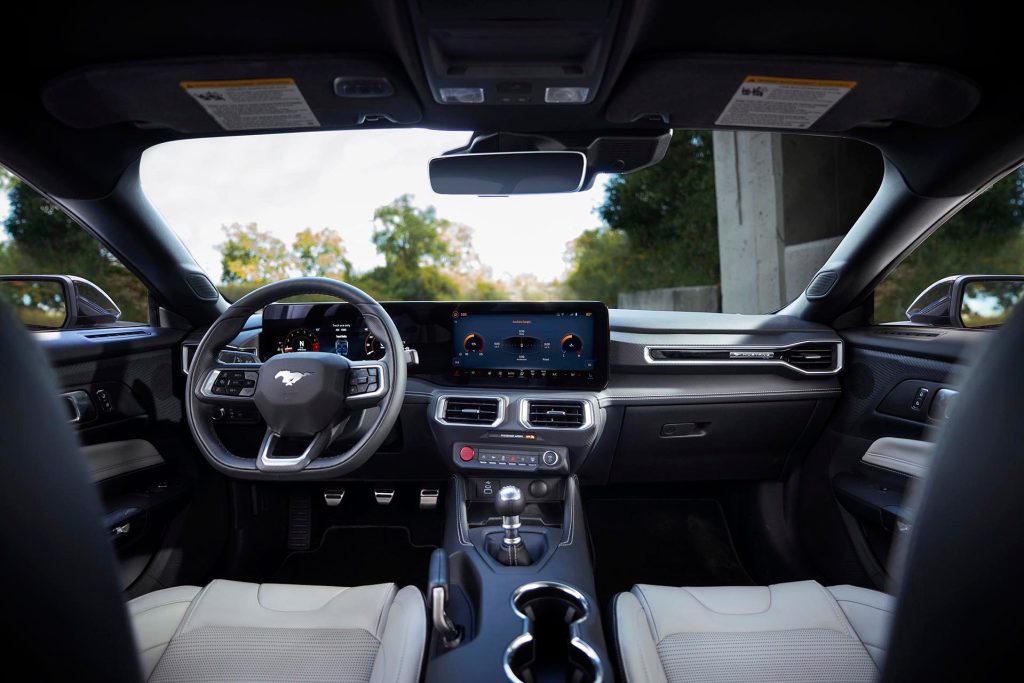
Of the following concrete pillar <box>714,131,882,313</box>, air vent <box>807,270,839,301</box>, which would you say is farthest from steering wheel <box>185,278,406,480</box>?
concrete pillar <box>714,131,882,313</box>

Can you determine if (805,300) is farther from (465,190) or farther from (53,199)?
(53,199)

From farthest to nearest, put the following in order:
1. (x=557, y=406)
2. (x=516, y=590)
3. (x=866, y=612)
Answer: (x=557, y=406) → (x=516, y=590) → (x=866, y=612)

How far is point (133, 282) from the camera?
2.57 meters

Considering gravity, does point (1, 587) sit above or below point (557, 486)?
above

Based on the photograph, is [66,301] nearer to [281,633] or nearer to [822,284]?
[281,633]

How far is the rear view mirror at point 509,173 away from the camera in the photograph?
7.33ft

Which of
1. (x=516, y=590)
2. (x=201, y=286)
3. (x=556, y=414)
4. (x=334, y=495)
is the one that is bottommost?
(x=516, y=590)

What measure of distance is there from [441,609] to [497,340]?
117 centimetres

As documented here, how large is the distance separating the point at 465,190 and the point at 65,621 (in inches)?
82.4

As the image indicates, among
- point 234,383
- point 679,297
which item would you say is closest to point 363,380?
point 234,383

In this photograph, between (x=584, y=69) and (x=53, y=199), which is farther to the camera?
(x=53, y=199)

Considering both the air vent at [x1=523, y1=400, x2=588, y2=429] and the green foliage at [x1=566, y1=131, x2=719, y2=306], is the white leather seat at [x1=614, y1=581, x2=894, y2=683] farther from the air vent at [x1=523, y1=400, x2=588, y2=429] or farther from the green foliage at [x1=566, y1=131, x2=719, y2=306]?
the green foliage at [x1=566, y1=131, x2=719, y2=306]

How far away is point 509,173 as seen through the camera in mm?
2289

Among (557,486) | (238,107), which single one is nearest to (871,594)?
(557,486)
